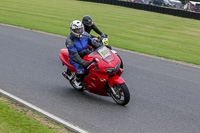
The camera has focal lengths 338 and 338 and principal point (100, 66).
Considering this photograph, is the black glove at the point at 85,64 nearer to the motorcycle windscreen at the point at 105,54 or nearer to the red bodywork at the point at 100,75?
the red bodywork at the point at 100,75

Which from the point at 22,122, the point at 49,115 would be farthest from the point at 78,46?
the point at 22,122

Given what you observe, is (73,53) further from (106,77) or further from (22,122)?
(22,122)

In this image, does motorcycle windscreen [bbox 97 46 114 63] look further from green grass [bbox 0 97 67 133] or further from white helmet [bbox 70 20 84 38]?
green grass [bbox 0 97 67 133]

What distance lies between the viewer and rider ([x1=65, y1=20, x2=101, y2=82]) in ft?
25.9

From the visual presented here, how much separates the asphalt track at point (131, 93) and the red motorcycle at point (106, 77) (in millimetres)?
259

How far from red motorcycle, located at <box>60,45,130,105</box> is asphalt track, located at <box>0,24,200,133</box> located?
0.85 ft

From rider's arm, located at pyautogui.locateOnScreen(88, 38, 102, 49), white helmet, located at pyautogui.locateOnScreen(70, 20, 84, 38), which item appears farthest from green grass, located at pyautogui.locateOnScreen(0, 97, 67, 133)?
rider's arm, located at pyautogui.locateOnScreen(88, 38, 102, 49)

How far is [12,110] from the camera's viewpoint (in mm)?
6797

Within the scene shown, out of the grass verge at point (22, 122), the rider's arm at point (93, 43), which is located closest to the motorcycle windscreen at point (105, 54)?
the rider's arm at point (93, 43)

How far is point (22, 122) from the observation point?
615 cm

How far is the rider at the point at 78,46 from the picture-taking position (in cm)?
791

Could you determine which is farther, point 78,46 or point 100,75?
point 78,46

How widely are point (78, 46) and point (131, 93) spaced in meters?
1.81

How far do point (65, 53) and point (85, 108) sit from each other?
197 centimetres
